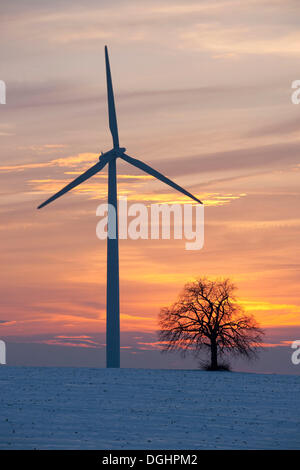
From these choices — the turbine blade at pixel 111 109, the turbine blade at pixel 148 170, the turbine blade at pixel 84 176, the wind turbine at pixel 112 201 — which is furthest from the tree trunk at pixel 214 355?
the turbine blade at pixel 111 109

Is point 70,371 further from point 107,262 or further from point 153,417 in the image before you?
point 153,417

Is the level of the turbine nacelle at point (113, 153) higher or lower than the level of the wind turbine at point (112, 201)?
higher

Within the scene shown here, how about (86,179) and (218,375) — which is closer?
(218,375)

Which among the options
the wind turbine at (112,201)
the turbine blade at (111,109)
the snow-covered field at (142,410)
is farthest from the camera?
the turbine blade at (111,109)

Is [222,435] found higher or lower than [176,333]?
lower

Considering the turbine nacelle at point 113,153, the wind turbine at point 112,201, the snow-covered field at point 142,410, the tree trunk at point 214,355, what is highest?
the turbine nacelle at point 113,153

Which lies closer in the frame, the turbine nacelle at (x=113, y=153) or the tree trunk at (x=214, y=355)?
the tree trunk at (x=214, y=355)

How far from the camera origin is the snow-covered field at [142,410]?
117ft

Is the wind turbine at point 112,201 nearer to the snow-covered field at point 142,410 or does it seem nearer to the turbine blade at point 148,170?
the turbine blade at point 148,170

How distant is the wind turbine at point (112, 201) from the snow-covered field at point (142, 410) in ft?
17.8

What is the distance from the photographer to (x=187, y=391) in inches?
2074

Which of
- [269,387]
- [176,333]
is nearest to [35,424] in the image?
[269,387]

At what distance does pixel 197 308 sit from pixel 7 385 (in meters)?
25.5

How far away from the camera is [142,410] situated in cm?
4409
